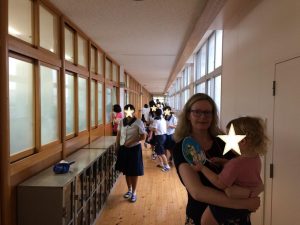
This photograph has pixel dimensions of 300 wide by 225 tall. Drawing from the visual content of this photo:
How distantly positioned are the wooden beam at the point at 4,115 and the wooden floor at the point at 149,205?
1569 mm

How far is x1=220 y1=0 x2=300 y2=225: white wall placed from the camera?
1.97 m

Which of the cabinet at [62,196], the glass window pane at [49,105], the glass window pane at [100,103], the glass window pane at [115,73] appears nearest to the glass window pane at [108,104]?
the glass window pane at [100,103]

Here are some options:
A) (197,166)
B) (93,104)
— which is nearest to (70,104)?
(93,104)

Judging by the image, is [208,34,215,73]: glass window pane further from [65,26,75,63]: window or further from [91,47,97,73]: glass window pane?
[65,26,75,63]: window

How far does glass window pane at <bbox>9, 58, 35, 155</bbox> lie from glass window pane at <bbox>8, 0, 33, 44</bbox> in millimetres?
249

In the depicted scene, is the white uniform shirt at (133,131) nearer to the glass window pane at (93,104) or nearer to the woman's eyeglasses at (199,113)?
the glass window pane at (93,104)

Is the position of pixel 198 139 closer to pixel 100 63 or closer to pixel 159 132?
pixel 159 132

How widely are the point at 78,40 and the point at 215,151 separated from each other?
11.2 ft

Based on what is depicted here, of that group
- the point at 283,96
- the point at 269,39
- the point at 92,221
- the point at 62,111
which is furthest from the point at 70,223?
the point at 269,39

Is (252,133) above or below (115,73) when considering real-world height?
below

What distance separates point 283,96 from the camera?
6.63 ft

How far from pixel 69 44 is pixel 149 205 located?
2.69 meters

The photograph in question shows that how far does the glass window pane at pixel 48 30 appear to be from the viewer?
9.39 ft

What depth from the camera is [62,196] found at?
2193 millimetres
